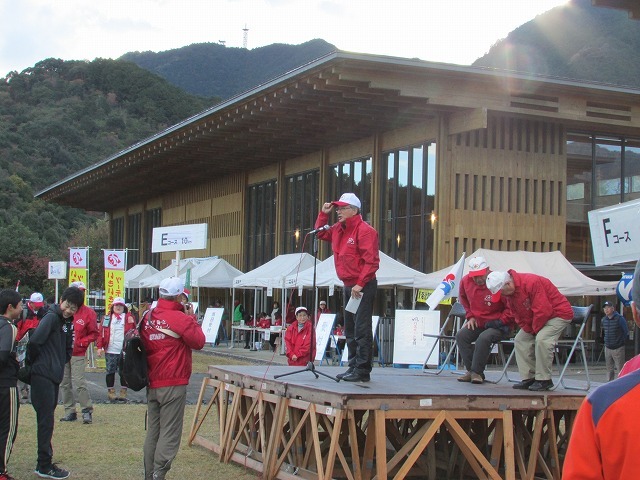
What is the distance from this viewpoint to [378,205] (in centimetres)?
3019

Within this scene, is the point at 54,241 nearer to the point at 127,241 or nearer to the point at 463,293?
the point at 127,241

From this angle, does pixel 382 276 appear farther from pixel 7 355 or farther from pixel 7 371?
pixel 7 355

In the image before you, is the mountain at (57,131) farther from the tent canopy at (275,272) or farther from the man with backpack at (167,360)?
the man with backpack at (167,360)

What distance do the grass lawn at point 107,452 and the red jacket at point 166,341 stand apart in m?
1.78

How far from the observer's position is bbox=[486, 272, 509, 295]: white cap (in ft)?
29.9

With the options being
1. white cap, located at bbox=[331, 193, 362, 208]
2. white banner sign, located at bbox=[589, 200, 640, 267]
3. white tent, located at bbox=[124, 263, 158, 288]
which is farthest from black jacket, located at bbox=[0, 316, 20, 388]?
white tent, located at bbox=[124, 263, 158, 288]

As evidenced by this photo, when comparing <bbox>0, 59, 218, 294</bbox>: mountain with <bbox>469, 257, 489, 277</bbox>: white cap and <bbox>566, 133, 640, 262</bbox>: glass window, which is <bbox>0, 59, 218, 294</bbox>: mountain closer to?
<bbox>566, 133, 640, 262</bbox>: glass window

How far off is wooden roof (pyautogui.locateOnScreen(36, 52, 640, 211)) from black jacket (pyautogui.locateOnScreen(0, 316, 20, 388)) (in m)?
16.4

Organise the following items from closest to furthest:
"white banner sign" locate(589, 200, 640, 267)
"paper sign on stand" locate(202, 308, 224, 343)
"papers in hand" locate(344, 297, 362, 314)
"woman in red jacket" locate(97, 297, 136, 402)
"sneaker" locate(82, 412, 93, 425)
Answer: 1. "white banner sign" locate(589, 200, 640, 267)
2. "papers in hand" locate(344, 297, 362, 314)
3. "sneaker" locate(82, 412, 93, 425)
4. "woman in red jacket" locate(97, 297, 136, 402)
5. "paper sign on stand" locate(202, 308, 224, 343)

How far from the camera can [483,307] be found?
998 centimetres

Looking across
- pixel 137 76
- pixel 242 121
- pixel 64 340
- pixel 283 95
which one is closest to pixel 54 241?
pixel 137 76

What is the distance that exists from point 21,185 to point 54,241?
488 cm

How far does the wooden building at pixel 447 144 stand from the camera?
25.3 metres

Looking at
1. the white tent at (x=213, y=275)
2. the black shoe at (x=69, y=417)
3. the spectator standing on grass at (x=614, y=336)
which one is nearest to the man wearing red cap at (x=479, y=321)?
the black shoe at (x=69, y=417)
